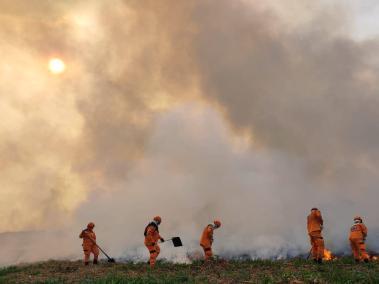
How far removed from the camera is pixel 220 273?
1780cm

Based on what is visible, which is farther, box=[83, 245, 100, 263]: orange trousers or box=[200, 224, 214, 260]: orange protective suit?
box=[83, 245, 100, 263]: orange trousers

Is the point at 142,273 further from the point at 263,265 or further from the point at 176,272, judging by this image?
the point at 263,265

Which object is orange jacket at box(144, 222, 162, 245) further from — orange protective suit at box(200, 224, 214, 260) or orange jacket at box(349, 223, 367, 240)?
orange jacket at box(349, 223, 367, 240)

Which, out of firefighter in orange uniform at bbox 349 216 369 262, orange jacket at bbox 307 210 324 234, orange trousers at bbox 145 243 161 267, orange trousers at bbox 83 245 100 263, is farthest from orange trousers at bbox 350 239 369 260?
orange trousers at bbox 83 245 100 263

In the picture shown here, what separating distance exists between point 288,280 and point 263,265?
4.93m

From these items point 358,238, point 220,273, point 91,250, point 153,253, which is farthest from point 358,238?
point 91,250

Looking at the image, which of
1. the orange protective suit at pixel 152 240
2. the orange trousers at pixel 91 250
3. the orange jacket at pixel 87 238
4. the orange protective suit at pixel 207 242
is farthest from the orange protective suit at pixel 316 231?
the orange jacket at pixel 87 238

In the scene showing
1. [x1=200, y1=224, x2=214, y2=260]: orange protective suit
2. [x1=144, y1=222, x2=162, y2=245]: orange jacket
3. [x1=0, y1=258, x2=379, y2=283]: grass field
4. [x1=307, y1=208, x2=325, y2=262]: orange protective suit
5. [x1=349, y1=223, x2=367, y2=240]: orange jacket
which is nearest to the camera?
[x1=0, y1=258, x2=379, y2=283]: grass field

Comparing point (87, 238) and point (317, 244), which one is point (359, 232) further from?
point (87, 238)

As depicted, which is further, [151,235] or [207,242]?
[207,242]

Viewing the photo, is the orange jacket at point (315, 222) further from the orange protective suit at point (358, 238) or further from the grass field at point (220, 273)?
the orange protective suit at point (358, 238)

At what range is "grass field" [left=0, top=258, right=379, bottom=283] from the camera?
15.5 metres

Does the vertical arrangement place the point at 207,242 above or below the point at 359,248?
above

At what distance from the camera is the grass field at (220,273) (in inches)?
609
